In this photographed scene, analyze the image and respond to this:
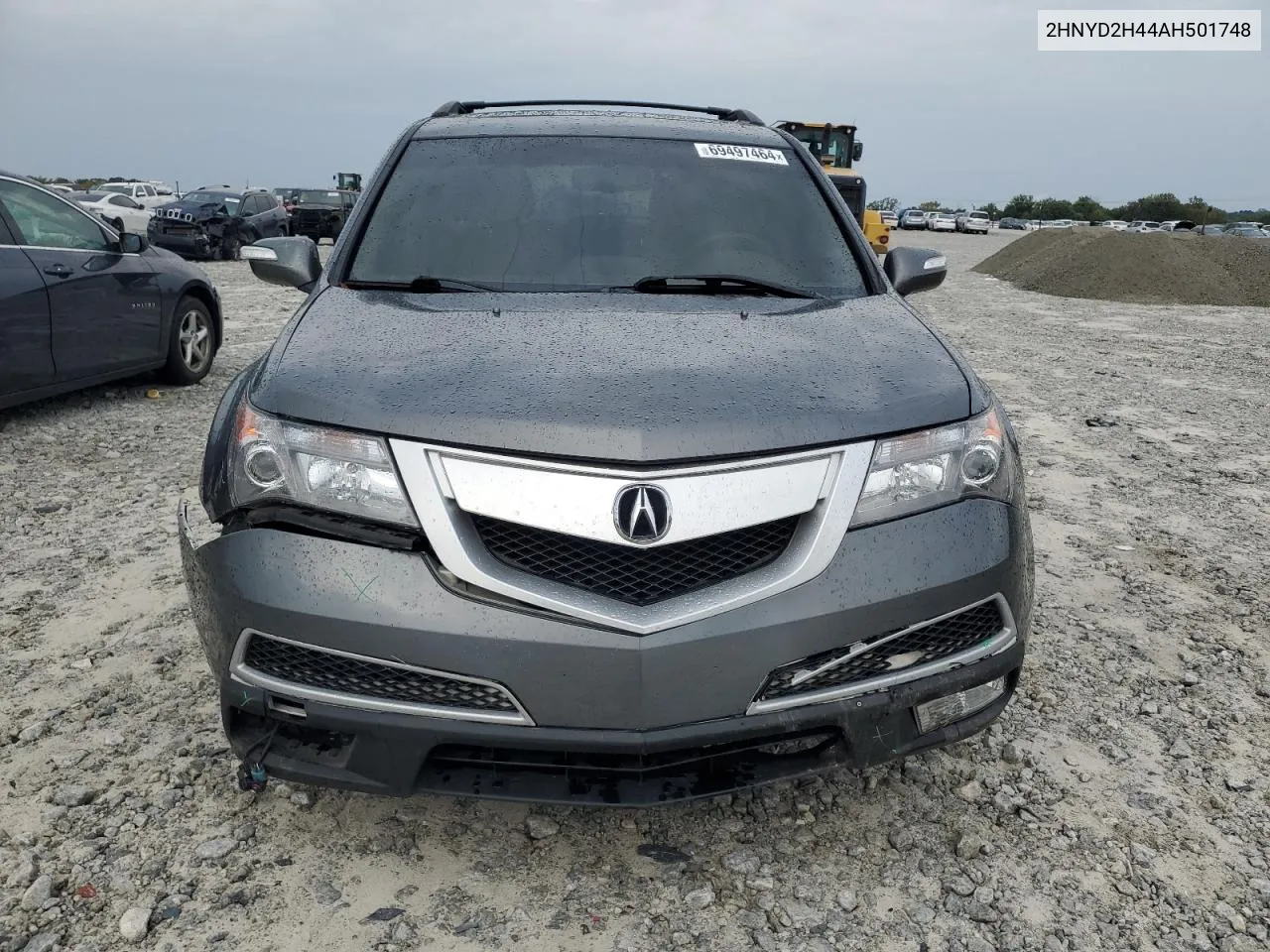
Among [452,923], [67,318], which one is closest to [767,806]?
[452,923]

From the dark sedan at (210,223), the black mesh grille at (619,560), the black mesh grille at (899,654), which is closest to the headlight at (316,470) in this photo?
the black mesh grille at (619,560)

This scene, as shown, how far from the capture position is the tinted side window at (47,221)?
19.6 feet

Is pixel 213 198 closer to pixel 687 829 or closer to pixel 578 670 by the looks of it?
pixel 687 829

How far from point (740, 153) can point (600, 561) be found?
6.84 ft

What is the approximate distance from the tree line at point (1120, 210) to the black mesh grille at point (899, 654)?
71539 mm

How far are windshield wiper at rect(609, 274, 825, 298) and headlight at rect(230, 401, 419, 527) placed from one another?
1.10 m

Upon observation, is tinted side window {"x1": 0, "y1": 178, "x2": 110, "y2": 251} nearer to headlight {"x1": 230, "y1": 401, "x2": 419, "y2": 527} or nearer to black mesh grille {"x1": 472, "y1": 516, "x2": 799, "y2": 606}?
headlight {"x1": 230, "y1": 401, "x2": 419, "y2": 527}

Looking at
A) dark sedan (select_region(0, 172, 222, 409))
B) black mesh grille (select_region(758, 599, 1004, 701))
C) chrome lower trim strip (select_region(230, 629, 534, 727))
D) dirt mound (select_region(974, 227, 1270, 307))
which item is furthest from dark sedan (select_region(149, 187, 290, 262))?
black mesh grille (select_region(758, 599, 1004, 701))

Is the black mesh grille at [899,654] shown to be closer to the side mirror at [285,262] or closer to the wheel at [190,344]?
the side mirror at [285,262]

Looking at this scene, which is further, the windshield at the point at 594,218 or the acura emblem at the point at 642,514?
the windshield at the point at 594,218

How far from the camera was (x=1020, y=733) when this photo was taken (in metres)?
2.87

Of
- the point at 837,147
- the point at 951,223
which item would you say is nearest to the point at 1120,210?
the point at 951,223

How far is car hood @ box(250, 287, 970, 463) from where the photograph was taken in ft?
6.49

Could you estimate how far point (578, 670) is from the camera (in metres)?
1.88
